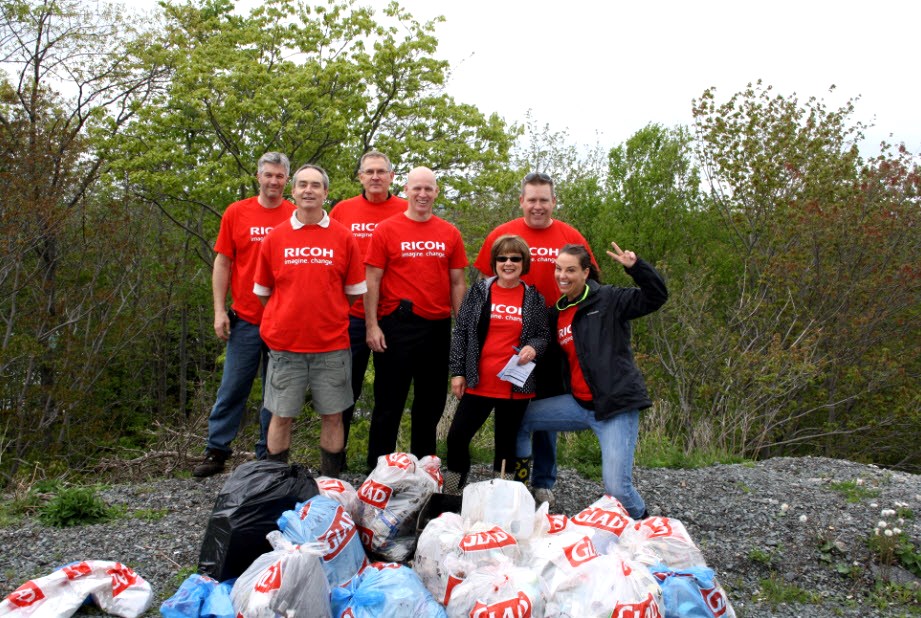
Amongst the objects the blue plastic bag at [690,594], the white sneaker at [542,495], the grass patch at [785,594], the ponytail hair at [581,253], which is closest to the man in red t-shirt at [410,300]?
the ponytail hair at [581,253]

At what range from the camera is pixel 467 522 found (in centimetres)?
349

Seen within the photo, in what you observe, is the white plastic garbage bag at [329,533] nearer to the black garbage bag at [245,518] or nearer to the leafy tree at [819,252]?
the black garbage bag at [245,518]

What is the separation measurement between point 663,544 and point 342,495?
1.67 metres

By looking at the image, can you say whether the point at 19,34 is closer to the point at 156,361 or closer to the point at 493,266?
the point at 156,361

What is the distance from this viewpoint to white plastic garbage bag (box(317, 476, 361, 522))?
385 cm

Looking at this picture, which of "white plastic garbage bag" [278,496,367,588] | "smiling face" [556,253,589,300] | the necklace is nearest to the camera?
"white plastic garbage bag" [278,496,367,588]

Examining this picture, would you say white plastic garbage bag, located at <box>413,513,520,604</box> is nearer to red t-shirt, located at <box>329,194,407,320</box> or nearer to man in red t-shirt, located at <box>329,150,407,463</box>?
man in red t-shirt, located at <box>329,150,407,463</box>

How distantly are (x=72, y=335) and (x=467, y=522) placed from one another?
14.1 metres

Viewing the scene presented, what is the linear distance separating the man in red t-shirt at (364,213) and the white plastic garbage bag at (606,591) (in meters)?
2.27

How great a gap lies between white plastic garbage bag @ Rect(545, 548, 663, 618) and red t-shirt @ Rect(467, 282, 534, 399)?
1.45 meters

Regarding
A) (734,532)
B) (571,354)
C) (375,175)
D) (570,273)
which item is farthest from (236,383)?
(734,532)

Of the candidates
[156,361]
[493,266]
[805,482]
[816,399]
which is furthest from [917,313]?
[156,361]

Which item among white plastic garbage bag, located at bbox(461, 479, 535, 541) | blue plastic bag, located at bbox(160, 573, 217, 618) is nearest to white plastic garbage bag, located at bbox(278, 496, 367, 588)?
blue plastic bag, located at bbox(160, 573, 217, 618)

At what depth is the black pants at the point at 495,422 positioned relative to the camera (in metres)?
4.44
